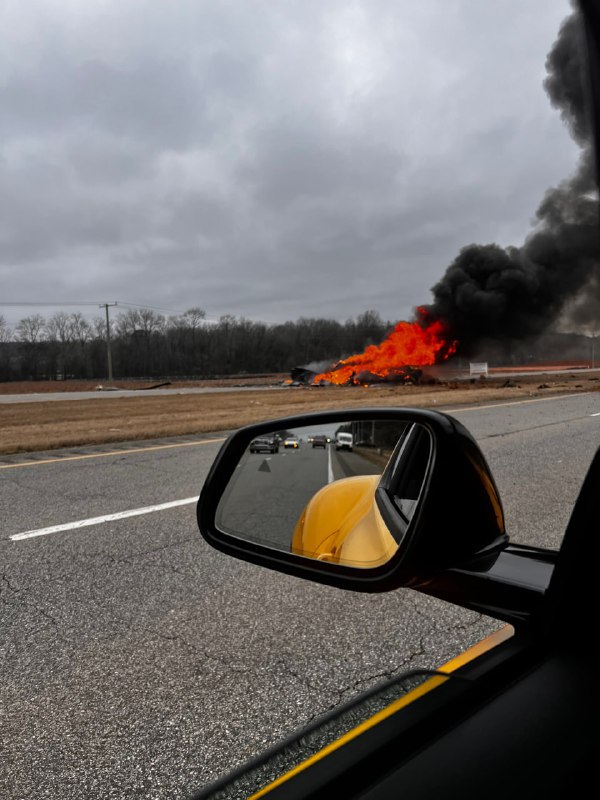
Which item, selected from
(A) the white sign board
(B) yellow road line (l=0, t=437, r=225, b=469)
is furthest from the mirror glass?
(A) the white sign board

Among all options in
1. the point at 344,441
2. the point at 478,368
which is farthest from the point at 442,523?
the point at 478,368

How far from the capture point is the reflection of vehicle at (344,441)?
1.66m

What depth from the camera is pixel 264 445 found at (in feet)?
6.21

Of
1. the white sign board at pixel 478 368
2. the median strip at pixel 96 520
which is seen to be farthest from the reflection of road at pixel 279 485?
the white sign board at pixel 478 368

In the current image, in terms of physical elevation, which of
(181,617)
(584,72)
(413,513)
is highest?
(584,72)

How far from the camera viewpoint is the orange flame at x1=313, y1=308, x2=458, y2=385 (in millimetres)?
47469

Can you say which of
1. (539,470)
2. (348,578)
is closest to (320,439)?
(348,578)

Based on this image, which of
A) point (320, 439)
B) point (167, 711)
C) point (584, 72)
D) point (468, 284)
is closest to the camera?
point (584, 72)

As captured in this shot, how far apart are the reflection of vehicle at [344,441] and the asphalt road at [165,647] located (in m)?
0.55

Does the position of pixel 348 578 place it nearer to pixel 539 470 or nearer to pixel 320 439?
pixel 320 439

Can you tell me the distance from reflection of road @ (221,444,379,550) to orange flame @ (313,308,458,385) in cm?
4685

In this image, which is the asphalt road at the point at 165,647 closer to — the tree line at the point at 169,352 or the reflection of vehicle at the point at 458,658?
the reflection of vehicle at the point at 458,658

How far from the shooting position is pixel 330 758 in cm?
83

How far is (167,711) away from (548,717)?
2.01 m
